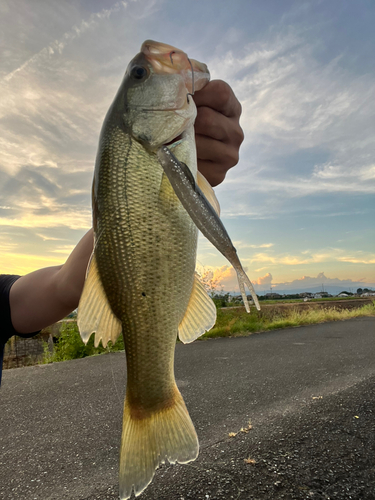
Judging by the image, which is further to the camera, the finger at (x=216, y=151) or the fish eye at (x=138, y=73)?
the finger at (x=216, y=151)

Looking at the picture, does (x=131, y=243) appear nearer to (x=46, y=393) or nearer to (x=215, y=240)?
(x=215, y=240)

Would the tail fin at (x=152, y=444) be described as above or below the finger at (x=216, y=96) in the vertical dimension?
below

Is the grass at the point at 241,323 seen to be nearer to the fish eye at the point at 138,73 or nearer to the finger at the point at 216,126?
the finger at the point at 216,126

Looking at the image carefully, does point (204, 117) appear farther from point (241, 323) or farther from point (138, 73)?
point (241, 323)

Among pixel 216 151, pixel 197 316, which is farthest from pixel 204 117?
pixel 197 316

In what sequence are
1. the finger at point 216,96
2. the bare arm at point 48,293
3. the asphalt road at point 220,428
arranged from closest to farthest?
the finger at point 216,96 → the bare arm at point 48,293 → the asphalt road at point 220,428

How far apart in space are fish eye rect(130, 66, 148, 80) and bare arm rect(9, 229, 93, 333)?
0.99 meters

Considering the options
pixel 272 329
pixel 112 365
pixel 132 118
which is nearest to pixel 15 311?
pixel 132 118

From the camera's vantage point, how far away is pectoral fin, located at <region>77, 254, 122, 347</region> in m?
1.20

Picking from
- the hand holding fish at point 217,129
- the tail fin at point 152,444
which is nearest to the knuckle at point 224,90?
the hand holding fish at point 217,129

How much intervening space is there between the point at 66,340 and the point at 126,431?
8.47 metres

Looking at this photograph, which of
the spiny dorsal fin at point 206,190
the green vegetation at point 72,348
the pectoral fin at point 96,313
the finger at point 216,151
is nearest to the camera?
the pectoral fin at point 96,313

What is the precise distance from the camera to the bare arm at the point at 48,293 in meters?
2.03

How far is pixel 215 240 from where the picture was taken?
998 millimetres
